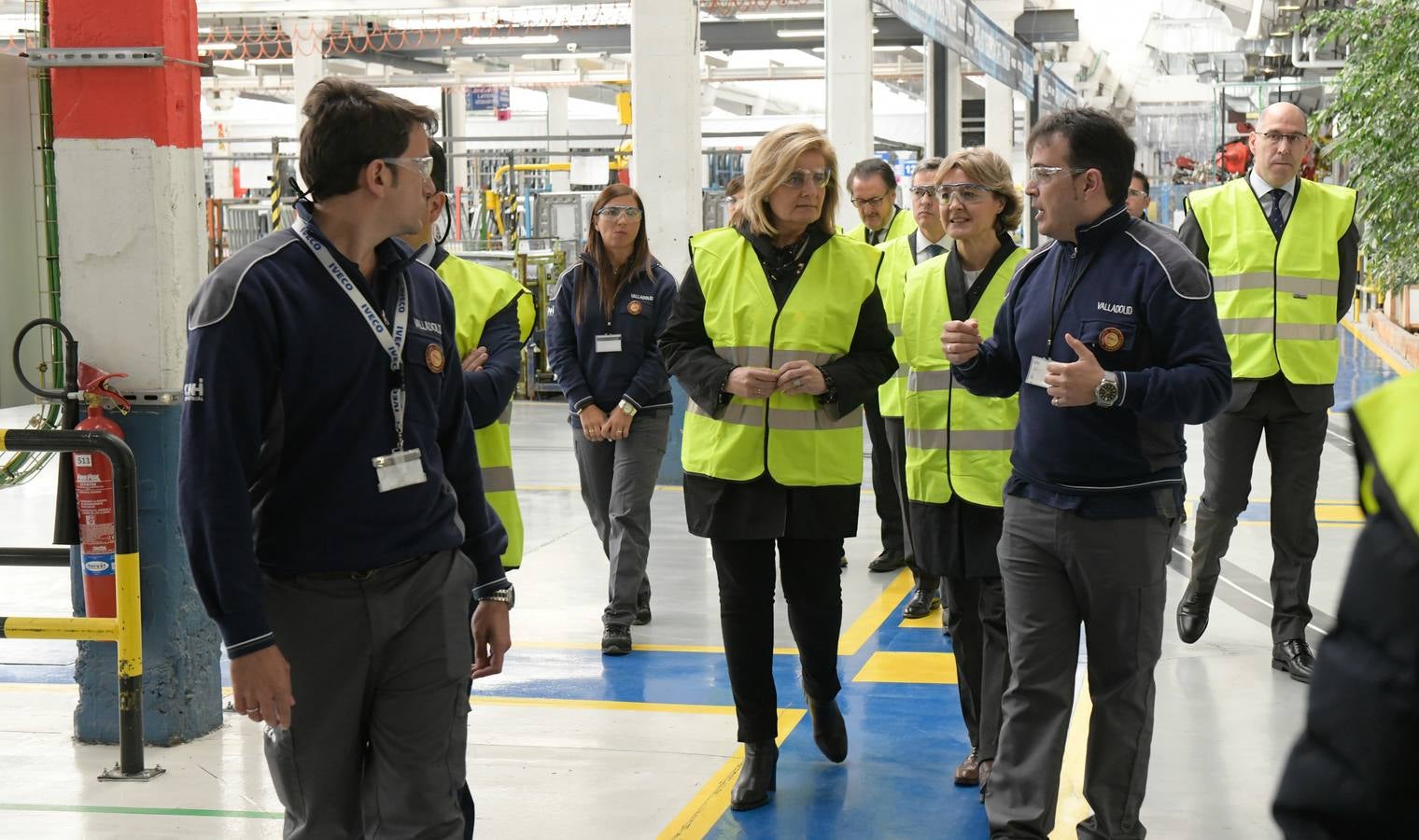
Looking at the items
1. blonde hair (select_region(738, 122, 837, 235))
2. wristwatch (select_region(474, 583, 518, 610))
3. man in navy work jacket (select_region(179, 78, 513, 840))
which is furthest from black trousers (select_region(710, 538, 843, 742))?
man in navy work jacket (select_region(179, 78, 513, 840))

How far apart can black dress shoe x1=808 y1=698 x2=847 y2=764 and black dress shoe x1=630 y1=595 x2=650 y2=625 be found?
223 centimetres

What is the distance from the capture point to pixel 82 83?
4902 millimetres

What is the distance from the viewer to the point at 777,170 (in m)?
4.34

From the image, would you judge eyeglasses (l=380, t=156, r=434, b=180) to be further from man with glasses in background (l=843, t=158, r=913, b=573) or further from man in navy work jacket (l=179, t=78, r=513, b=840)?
man with glasses in background (l=843, t=158, r=913, b=573)

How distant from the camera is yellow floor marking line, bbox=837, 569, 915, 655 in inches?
254

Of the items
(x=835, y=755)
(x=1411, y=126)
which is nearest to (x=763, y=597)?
(x=835, y=755)

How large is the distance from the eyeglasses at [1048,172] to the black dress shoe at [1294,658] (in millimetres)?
2988

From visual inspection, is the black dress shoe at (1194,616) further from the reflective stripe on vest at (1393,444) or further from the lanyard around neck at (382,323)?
the reflective stripe on vest at (1393,444)

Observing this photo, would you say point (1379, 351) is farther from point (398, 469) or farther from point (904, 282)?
point (398, 469)

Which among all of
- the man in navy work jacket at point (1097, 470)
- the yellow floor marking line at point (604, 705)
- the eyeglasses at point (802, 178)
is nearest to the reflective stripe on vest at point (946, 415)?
the eyeglasses at point (802, 178)

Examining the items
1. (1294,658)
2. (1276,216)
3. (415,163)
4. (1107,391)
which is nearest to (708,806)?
(1107,391)

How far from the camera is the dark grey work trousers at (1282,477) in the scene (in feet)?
19.2

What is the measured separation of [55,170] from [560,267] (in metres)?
11.8

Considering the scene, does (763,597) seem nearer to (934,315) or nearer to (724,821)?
(724,821)
